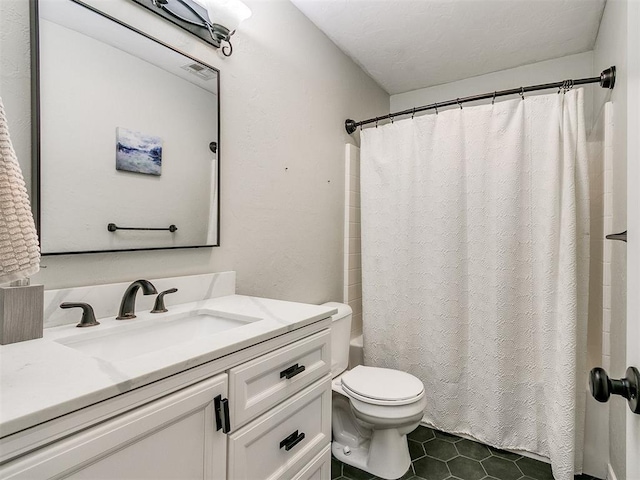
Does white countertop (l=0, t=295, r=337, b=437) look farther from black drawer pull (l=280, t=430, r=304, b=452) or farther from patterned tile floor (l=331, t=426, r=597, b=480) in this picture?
patterned tile floor (l=331, t=426, r=597, b=480)

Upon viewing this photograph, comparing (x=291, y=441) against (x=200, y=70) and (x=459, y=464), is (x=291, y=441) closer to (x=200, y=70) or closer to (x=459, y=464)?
(x=459, y=464)

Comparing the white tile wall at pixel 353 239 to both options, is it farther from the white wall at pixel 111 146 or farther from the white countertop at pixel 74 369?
the white countertop at pixel 74 369

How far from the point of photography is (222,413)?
0.84 m

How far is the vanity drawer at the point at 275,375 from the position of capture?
0.90 meters

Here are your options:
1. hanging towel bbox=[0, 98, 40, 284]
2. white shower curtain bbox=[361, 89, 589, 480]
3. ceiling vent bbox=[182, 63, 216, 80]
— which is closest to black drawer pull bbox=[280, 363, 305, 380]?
hanging towel bbox=[0, 98, 40, 284]

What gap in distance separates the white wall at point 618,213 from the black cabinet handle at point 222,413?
1.43m

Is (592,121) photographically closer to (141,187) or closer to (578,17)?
(578,17)

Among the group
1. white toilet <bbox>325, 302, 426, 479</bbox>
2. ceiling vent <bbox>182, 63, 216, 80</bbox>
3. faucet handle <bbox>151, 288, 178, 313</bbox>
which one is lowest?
white toilet <bbox>325, 302, 426, 479</bbox>

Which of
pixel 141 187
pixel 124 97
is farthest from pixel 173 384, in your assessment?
pixel 124 97

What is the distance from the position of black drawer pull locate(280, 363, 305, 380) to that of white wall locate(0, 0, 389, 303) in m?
0.60

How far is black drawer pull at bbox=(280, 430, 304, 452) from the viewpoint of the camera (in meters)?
1.07

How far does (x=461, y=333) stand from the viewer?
6.88ft

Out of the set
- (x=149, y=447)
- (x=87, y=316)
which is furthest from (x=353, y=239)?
(x=149, y=447)

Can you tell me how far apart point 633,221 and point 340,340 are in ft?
5.24
